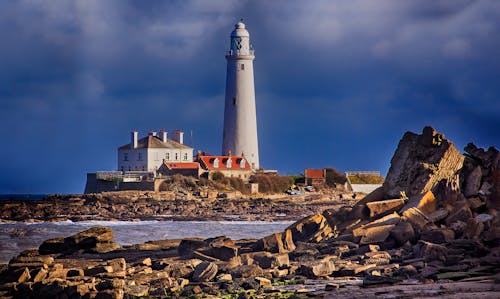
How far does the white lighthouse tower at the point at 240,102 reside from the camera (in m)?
61.5

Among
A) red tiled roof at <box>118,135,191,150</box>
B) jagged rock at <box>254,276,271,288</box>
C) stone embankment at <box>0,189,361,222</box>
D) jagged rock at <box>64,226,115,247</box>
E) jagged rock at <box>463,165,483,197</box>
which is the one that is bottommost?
jagged rock at <box>254,276,271,288</box>

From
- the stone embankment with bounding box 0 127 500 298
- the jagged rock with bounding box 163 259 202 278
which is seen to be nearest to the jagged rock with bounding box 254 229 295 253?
the stone embankment with bounding box 0 127 500 298

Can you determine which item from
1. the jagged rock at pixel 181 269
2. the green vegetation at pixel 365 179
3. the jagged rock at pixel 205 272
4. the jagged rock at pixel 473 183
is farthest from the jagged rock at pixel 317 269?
the green vegetation at pixel 365 179

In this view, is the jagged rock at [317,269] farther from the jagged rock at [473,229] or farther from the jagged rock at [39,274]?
the jagged rock at [39,274]

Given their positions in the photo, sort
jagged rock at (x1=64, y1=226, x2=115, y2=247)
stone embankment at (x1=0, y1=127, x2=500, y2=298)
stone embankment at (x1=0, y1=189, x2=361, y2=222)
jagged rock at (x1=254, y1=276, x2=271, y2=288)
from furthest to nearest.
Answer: stone embankment at (x1=0, y1=189, x2=361, y2=222), jagged rock at (x1=64, y1=226, x2=115, y2=247), jagged rock at (x1=254, y1=276, x2=271, y2=288), stone embankment at (x1=0, y1=127, x2=500, y2=298)

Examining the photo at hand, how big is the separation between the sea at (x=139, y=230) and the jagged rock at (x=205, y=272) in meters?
10.0

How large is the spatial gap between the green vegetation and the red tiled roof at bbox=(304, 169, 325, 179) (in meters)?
3.09

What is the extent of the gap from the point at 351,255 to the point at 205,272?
126 inches

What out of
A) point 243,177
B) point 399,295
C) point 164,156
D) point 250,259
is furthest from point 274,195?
point 399,295

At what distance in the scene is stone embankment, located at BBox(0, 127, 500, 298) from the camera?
1493cm

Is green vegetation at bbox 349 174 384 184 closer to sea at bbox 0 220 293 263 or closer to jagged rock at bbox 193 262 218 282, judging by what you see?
sea at bbox 0 220 293 263

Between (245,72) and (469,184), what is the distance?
1627 inches

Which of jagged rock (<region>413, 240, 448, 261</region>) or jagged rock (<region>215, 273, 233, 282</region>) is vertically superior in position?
jagged rock (<region>413, 240, 448, 261</region>)

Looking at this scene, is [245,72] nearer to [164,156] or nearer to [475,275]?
[164,156]
